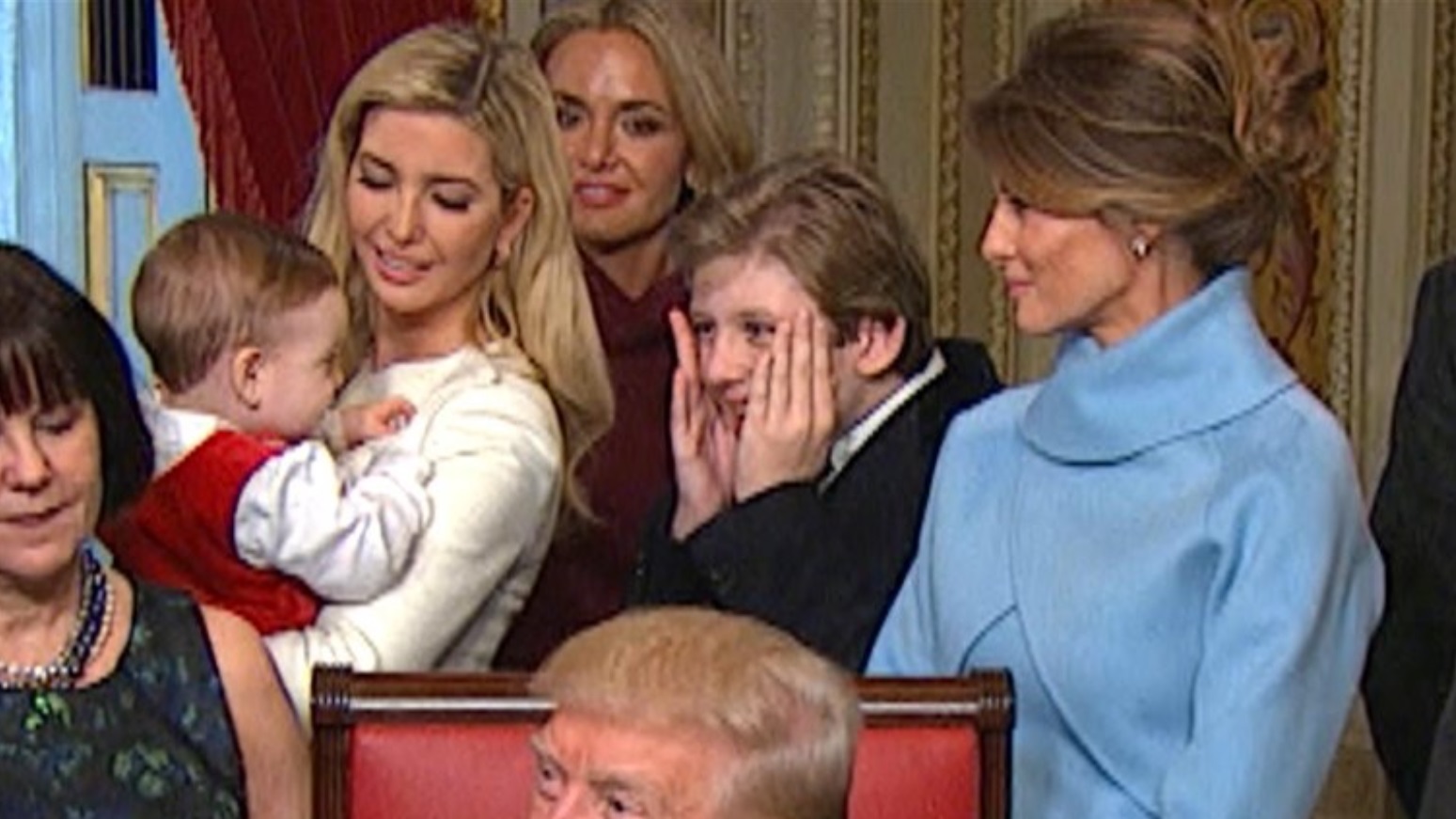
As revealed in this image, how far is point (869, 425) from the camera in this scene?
267cm

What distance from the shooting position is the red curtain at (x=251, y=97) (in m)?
4.48

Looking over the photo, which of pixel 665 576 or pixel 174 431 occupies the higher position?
pixel 174 431

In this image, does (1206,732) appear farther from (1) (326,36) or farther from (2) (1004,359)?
(2) (1004,359)

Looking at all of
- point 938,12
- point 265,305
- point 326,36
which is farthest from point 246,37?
point 265,305

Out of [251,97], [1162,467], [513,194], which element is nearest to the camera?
[1162,467]

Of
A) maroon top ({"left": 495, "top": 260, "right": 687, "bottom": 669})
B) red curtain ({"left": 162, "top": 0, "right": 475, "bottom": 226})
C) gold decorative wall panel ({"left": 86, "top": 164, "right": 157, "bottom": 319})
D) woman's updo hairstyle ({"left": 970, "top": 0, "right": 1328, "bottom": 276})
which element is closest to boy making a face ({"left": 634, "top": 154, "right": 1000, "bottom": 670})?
maroon top ({"left": 495, "top": 260, "right": 687, "bottom": 669})

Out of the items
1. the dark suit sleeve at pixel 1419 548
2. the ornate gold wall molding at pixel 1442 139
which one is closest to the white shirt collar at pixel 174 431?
the dark suit sleeve at pixel 1419 548

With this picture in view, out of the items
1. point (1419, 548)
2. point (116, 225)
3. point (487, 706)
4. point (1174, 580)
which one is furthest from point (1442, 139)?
point (487, 706)

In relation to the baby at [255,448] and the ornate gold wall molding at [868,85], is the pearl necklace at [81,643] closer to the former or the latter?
the baby at [255,448]

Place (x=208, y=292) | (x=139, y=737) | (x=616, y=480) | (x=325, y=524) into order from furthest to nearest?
1. (x=616, y=480)
2. (x=208, y=292)
3. (x=325, y=524)
4. (x=139, y=737)

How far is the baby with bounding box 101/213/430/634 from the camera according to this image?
2.43 m

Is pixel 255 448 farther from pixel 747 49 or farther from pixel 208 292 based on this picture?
pixel 747 49

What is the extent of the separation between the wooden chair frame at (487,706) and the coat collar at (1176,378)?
0.76 ft

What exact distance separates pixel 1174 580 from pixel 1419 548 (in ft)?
1.41
